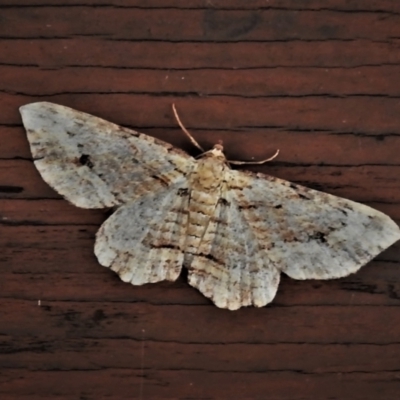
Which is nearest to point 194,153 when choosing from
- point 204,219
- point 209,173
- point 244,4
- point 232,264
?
point 209,173

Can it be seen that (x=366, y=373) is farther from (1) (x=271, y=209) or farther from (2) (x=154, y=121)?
(2) (x=154, y=121)

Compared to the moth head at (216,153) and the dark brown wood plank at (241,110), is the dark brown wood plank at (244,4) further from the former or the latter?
the moth head at (216,153)

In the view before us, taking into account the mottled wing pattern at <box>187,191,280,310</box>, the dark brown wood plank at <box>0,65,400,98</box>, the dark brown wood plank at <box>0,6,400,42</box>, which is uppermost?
the dark brown wood plank at <box>0,6,400,42</box>

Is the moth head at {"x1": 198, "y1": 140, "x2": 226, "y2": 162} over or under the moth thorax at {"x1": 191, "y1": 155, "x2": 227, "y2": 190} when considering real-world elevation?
over

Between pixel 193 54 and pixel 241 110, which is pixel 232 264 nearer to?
pixel 241 110

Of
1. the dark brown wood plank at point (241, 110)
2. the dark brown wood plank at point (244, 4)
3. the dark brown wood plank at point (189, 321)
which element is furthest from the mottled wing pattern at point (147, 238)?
the dark brown wood plank at point (244, 4)

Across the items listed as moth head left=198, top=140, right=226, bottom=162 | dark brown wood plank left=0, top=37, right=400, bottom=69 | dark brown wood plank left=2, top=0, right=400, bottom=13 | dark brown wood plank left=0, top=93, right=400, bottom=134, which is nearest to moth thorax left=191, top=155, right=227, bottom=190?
moth head left=198, top=140, right=226, bottom=162

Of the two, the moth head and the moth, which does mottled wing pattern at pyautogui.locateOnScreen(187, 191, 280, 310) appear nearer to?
the moth
